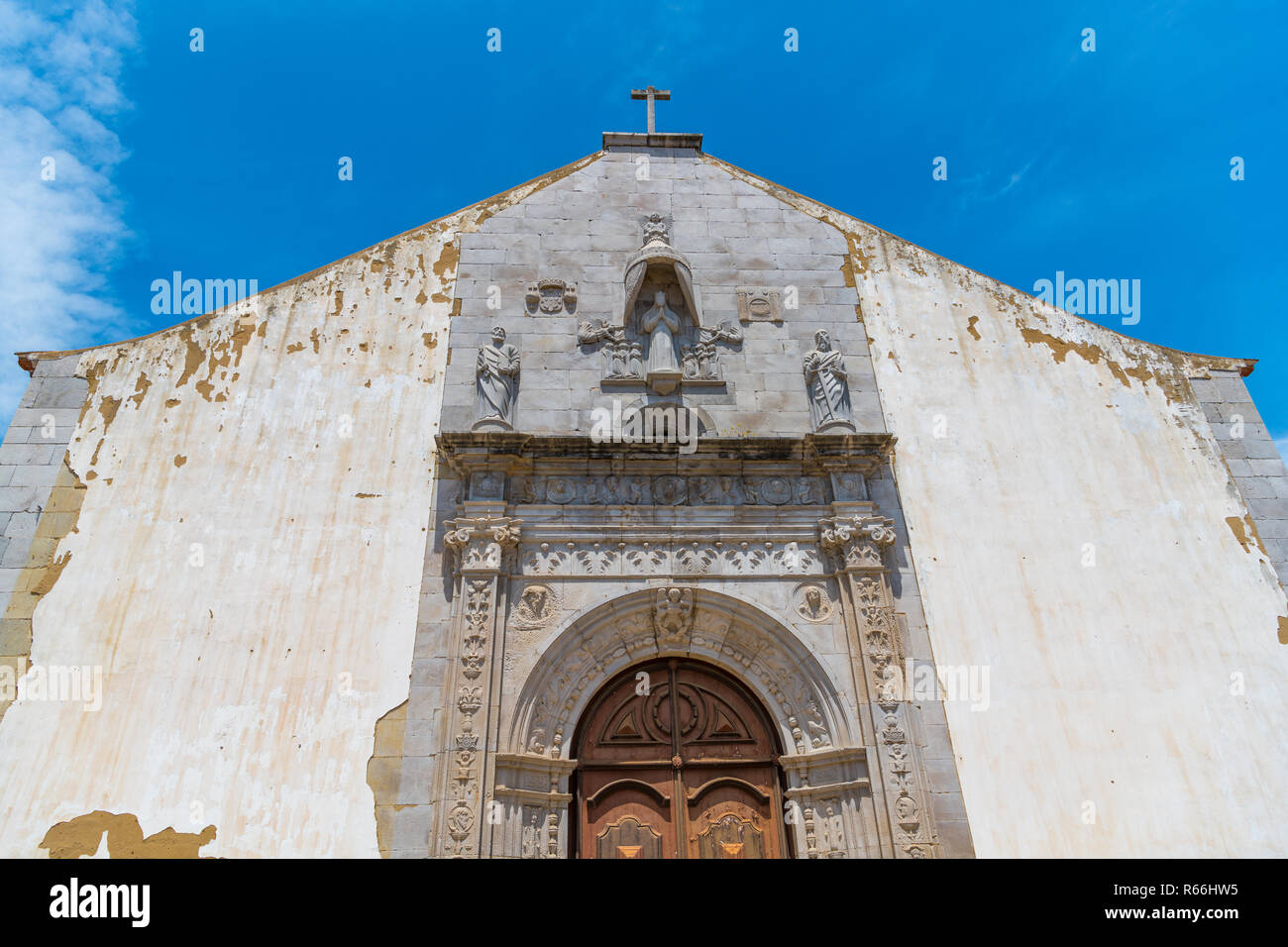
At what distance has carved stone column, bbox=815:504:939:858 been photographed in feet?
21.4

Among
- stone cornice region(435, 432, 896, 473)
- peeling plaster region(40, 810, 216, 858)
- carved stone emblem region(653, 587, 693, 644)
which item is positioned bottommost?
peeling plaster region(40, 810, 216, 858)

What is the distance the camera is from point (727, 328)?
29.2 ft

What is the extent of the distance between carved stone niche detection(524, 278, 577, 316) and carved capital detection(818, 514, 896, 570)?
3662 millimetres

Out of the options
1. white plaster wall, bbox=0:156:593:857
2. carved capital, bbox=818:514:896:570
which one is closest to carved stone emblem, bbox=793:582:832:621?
carved capital, bbox=818:514:896:570

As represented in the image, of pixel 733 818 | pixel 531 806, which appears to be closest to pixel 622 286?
pixel 531 806

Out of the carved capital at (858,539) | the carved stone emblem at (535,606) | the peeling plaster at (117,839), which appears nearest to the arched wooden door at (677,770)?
the carved stone emblem at (535,606)

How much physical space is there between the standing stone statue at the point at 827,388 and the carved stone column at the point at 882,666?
90 centimetres

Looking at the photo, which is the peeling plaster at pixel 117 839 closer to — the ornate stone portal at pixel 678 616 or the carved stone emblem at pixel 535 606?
the ornate stone portal at pixel 678 616

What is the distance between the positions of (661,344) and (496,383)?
1.76 m

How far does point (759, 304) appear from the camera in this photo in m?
9.14

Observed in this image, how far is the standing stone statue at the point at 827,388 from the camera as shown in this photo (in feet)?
26.8

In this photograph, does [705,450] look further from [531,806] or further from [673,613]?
[531,806]

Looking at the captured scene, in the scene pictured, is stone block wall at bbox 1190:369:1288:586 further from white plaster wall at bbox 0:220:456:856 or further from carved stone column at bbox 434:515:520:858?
white plaster wall at bbox 0:220:456:856

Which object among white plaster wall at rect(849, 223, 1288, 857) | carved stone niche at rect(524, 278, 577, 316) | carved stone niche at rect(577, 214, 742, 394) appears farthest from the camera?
carved stone niche at rect(524, 278, 577, 316)
